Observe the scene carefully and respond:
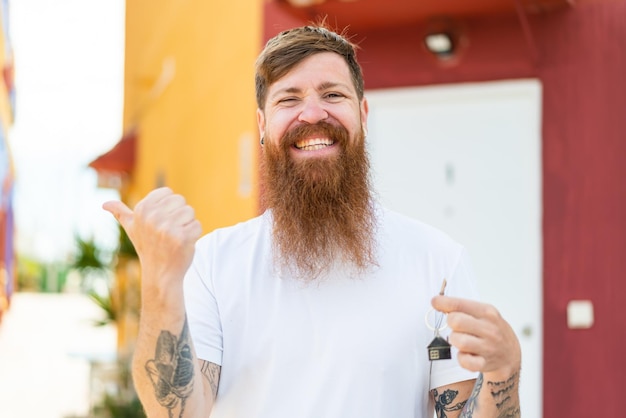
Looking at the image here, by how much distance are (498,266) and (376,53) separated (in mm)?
1818

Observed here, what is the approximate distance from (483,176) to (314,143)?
403cm

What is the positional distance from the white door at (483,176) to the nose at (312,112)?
11.0ft

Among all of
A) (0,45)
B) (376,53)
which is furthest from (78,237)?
(376,53)

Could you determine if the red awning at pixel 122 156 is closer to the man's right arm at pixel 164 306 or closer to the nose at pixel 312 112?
the nose at pixel 312 112

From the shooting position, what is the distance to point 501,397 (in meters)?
1.83

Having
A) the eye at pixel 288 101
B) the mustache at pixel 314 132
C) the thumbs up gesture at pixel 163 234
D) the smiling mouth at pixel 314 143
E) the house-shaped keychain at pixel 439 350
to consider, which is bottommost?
the house-shaped keychain at pixel 439 350

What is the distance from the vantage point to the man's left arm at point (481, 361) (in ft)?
5.43

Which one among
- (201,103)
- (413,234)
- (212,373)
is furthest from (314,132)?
(201,103)

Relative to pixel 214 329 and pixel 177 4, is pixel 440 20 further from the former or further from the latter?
pixel 177 4

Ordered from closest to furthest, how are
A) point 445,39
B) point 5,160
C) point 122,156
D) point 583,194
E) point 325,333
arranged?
point 325,333, point 583,194, point 445,39, point 122,156, point 5,160

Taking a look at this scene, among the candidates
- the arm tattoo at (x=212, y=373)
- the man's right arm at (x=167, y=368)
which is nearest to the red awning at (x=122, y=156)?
the arm tattoo at (x=212, y=373)

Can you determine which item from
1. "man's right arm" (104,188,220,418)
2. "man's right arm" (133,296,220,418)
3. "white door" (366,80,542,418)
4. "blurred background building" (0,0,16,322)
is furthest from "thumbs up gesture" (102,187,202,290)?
"blurred background building" (0,0,16,322)

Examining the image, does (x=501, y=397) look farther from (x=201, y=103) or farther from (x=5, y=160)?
(x=5, y=160)

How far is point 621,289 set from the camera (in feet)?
17.8
